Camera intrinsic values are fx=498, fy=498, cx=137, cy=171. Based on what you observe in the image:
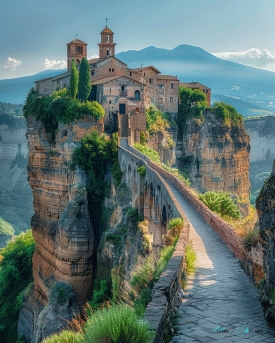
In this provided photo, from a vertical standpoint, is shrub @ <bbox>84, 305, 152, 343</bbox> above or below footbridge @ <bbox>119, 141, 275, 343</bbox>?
above

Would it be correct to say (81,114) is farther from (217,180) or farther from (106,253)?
(217,180)

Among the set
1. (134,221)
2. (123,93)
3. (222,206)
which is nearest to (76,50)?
(123,93)

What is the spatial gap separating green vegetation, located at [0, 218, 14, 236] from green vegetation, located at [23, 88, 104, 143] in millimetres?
52736

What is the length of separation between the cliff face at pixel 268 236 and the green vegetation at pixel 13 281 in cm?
3890

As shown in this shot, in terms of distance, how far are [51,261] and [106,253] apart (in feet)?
28.5

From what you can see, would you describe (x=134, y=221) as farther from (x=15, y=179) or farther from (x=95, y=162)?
(x=15, y=179)

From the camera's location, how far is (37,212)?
45969 millimetres

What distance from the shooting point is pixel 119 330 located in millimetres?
6102

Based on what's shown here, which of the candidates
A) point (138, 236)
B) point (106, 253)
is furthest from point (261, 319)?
point (106, 253)

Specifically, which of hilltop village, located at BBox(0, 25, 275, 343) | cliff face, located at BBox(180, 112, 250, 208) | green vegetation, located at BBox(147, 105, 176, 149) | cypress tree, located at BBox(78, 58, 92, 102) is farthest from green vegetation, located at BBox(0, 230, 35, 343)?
cliff face, located at BBox(180, 112, 250, 208)

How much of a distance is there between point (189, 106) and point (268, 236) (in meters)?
46.0

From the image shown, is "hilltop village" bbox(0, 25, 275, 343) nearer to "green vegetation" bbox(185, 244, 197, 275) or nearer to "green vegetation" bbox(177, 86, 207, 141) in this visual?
"green vegetation" bbox(185, 244, 197, 275)

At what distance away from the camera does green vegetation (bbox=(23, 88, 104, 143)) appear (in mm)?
40750

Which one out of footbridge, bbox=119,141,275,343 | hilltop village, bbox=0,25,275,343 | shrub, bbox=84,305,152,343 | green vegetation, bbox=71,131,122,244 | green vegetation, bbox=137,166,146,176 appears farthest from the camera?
green vegetation, bbox=71,131,122,244
